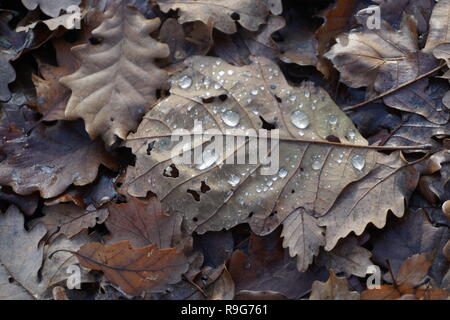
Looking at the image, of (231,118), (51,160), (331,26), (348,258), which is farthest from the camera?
(331,26)

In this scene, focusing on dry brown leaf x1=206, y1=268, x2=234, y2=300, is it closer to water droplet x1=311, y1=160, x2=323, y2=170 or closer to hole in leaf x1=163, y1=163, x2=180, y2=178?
hole in leaf x1=163, y1=163, x2=180, y2=178

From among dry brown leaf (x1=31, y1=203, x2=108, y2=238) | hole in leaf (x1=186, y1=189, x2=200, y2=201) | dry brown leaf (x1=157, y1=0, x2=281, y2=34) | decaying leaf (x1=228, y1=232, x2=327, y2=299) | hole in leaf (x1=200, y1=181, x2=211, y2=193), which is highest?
dry brown leaf (x1=157, y1=0, x2=281, y2=34)

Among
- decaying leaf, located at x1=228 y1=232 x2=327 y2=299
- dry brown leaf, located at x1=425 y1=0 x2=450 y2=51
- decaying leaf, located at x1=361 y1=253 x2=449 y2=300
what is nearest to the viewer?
decaying leaf, located at x1=361 y1=253 x2=449 y2=300

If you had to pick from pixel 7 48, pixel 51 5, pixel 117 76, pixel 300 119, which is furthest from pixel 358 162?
pixel 7 48

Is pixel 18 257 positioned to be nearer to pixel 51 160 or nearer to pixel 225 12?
pixel 51 160

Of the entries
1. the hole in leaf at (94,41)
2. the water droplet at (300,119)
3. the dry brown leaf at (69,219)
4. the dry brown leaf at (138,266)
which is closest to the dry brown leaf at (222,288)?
the dry brown leaf at (138,266)

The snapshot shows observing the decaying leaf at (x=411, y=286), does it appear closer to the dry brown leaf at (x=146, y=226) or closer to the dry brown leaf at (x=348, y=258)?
the dry brown leaf at (x=348, y=258)

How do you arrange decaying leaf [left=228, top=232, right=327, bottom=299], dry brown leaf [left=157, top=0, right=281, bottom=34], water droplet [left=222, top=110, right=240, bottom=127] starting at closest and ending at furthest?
decaying leaf [left=228, top=232, right=327, bottom=299]
water droplet [left=222, top=110, right=240, bottom=127]
dry brown leaf [left=157, top=0, right=281, bottom=34]

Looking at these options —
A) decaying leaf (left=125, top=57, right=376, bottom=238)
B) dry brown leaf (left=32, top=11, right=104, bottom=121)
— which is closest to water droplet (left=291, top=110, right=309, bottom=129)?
decaying leaf (left=125, top=57, right=376, bottom=238)
